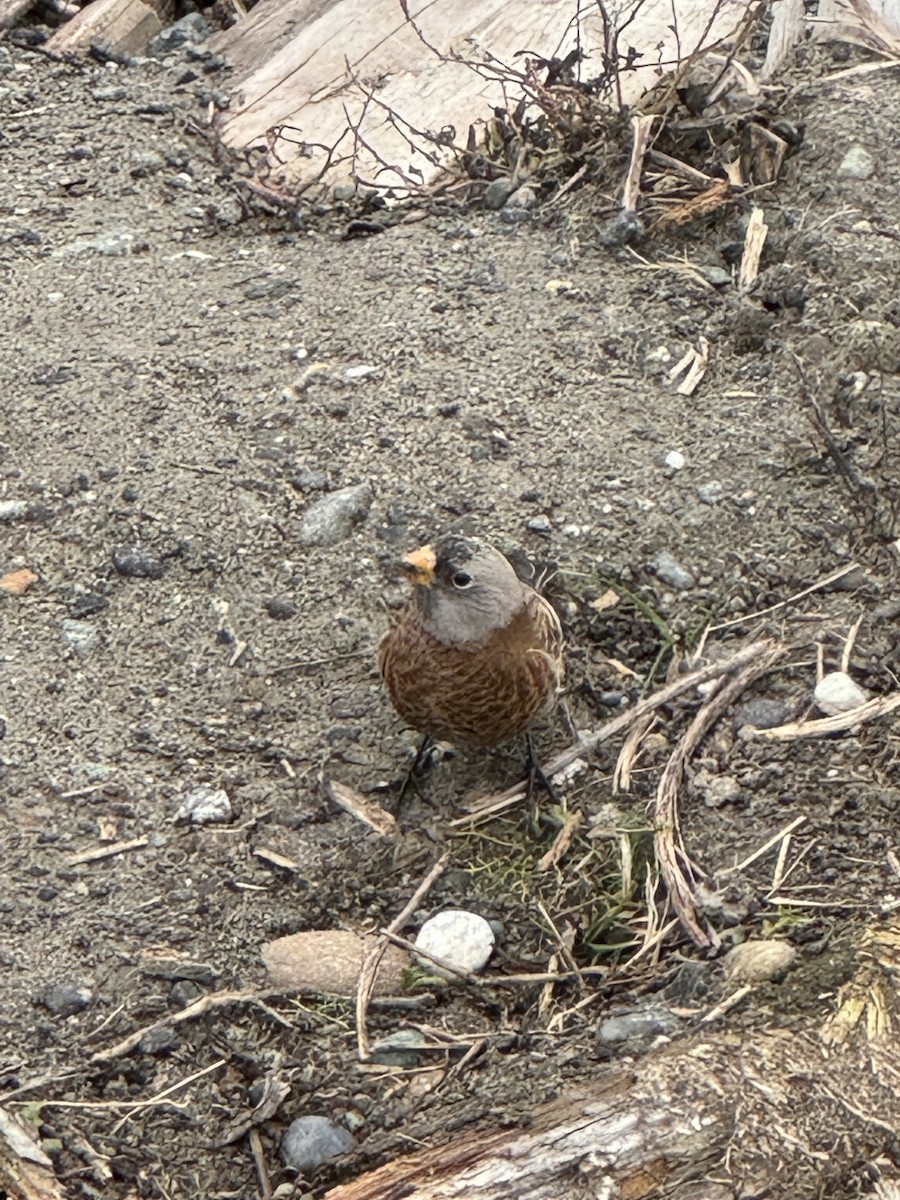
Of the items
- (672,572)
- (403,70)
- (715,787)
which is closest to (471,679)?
(715,787)

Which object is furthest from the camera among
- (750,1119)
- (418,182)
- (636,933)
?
(418,182)

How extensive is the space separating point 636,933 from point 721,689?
68cm

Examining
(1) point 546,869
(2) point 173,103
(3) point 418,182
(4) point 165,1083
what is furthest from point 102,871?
(2) point 173,103

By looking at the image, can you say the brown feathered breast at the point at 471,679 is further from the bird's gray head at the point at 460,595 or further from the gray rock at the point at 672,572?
the gray rock at the point at 672,572

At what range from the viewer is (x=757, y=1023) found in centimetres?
285

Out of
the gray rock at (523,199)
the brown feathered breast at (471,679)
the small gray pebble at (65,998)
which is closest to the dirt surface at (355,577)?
the small gray pebble at (65,998)

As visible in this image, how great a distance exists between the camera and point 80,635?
3.97 m

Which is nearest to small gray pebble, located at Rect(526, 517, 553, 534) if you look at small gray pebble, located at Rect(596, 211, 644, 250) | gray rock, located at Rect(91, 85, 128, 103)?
small gray pebble, located at Rect(596, 211, 644, 250)

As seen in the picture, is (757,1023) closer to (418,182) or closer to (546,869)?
(546,869)

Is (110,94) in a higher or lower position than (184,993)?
higher

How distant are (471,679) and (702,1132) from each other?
4.17 feet

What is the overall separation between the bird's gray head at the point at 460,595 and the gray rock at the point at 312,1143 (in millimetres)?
1115

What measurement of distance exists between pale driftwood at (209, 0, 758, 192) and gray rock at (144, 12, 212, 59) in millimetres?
289

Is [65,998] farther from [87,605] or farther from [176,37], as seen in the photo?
[176,37]
